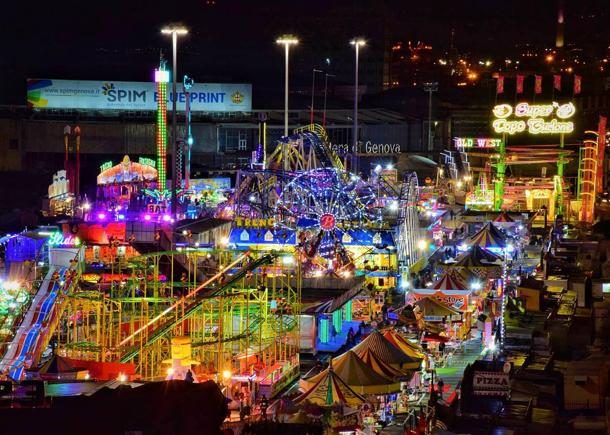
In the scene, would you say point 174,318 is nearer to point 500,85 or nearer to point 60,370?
point 60,370

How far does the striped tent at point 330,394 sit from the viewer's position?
24234 millimetres

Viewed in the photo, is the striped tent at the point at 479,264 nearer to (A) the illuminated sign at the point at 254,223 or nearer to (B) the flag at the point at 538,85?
(A) the illuminated sign at the point at 254,223

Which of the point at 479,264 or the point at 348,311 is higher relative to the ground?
the point at 479,264

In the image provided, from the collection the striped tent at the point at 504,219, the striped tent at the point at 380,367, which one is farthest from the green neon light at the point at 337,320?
the striped tent at the point at 504,219

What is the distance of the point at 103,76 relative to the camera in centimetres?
8088

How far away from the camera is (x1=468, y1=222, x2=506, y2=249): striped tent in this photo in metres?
47.7

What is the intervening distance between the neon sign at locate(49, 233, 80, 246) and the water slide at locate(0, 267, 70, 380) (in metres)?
7.44

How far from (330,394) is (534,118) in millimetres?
52156

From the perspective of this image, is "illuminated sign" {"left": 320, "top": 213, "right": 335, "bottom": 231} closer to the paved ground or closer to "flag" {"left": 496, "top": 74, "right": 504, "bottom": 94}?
the paved ground

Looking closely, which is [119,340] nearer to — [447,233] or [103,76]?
[447,233]

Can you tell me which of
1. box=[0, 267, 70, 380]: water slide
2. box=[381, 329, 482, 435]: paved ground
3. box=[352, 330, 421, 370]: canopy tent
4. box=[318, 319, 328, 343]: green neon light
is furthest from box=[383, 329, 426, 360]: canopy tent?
box=[0, 267, 70, 380]: water slide

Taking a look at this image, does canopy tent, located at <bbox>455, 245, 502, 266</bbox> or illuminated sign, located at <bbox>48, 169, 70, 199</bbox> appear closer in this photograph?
canopy tent, located at <bbox>455, 245, 502, 266</bbox>

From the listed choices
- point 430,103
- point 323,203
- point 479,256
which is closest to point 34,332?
point 323,203

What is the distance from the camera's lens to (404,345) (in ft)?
95.3
